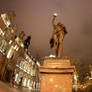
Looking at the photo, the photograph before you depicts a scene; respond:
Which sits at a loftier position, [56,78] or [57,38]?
[57,38]

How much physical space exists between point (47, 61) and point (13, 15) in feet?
109

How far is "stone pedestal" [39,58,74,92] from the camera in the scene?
5.23 meters

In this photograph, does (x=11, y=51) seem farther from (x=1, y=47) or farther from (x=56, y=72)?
(x=56, y=72)

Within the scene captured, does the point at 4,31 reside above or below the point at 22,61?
above

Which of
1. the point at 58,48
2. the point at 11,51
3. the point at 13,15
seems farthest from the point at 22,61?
the point at 58,48

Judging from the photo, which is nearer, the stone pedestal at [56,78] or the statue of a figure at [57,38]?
the stone pedestal at [56,78]

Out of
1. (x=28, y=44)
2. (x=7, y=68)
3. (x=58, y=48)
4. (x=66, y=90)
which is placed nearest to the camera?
(x=66, y=90)

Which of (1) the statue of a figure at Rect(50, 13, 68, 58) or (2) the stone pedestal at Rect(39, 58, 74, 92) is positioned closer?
(2) the stone pedestal at Rect(39, 58, 74, 92)

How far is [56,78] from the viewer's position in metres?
5.44

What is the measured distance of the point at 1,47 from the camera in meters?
29.7

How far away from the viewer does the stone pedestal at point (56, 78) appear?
5.23 meters

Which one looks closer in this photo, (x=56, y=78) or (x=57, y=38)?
(x=56, y=78)

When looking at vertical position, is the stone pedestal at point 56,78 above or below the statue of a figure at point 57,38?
below

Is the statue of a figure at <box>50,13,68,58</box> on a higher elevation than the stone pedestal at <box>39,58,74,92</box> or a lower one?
higher
